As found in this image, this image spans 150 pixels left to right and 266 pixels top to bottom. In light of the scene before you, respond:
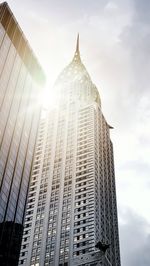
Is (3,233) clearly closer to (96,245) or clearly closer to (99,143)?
(96,245)

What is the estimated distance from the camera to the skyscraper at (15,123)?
83000 mm

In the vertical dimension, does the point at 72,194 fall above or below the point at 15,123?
above

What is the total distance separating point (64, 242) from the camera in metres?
127

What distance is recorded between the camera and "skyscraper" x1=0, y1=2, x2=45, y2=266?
8300 cm

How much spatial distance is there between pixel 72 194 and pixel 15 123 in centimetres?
5057

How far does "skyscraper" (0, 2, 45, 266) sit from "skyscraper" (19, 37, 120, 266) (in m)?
36.6

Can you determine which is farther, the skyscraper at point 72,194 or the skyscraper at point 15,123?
the skyscraper at point 72,194

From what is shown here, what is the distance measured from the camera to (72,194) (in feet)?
464

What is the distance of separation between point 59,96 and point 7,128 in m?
108

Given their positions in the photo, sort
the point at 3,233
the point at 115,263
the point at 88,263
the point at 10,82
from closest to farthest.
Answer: the point at 3,233
the point at 10,82
the point at 88,263
the point at 115,263

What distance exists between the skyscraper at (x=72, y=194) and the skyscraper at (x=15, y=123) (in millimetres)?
36634

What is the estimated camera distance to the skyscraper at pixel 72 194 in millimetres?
124562

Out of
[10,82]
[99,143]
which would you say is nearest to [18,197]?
[10,82]

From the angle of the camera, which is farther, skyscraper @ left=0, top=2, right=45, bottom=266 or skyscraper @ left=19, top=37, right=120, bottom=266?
skyscraper @ left=19, top=37, right=120, bottom=266
